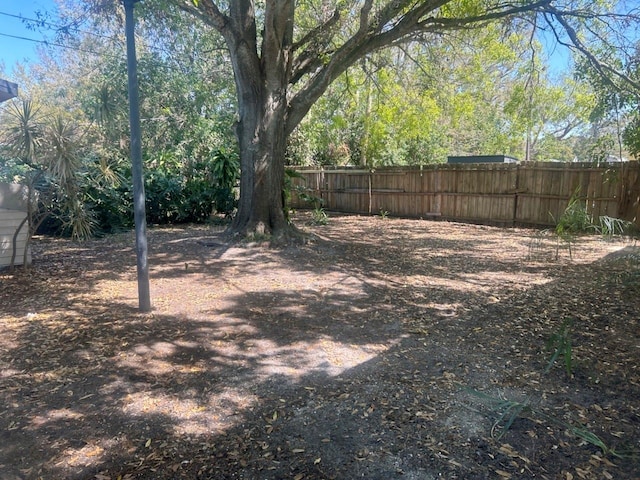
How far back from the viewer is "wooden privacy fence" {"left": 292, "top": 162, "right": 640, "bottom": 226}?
390 inches

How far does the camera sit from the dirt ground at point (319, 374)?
224cm

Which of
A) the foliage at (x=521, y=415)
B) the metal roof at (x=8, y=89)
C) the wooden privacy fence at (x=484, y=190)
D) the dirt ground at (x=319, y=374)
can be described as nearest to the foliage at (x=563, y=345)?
the dirt ground at (x=319, y=374)

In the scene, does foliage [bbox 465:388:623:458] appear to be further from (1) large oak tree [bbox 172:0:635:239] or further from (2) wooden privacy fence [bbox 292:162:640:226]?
(2) wooden privacy fence [bbox 292:162:640:226]

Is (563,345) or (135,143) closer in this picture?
(563,345)

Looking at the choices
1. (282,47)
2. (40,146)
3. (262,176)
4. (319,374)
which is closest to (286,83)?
(282,47)

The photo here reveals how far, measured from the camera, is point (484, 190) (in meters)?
12.0

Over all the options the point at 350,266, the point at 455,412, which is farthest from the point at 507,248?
the point at 455,412

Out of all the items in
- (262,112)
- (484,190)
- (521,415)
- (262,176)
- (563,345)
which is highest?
(262,112)

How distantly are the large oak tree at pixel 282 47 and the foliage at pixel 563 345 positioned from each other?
5.04 m

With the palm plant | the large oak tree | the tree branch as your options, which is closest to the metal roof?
the palm plant

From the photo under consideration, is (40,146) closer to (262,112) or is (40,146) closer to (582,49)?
(262,112)

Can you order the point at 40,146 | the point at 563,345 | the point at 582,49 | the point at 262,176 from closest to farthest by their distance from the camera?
the point at 563,345, the point at 40,146, the point at 582,49, the point at 262,176

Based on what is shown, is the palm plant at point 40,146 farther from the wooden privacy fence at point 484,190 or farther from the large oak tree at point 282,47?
the wooden privacy fence at point 484,190

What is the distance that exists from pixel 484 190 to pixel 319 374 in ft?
33.8
